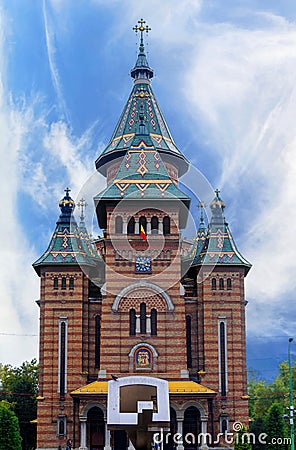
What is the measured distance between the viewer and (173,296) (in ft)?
180

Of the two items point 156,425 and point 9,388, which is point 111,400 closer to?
point 156,425

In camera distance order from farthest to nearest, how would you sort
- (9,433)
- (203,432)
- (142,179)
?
(142,179) → (203,432) → (9,433)

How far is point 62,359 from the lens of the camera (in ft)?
177

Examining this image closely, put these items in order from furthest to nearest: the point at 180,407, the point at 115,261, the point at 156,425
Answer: the point at 115,261 → the point at 180,407 → the point at 156,425

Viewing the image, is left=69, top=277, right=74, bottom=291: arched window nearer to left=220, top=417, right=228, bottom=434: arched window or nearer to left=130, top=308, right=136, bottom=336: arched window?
left=130, top=308, right=136, bottom=336: arched window

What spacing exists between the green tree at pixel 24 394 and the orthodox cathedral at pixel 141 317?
10.2 metres

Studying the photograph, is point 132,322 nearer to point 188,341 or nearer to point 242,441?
point 188,341

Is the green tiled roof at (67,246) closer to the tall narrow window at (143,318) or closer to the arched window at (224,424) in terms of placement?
the tall narrow window at (143,318)

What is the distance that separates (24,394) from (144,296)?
16.1 metres

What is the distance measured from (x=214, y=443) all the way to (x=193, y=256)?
12336 mm

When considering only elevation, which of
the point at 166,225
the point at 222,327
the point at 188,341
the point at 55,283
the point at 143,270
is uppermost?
the point at 166,225

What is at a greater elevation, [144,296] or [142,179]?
[142,179]

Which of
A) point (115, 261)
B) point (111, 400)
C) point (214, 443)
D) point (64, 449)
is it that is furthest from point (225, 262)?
point (111, 400)

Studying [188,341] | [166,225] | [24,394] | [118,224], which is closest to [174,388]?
[188,341]
